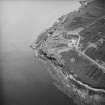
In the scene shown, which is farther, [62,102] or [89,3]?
[89,3]

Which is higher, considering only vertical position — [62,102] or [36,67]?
[36,67]

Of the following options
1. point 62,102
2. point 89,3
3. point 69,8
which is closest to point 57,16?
point 69,8

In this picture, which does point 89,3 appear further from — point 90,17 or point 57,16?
point 57,16

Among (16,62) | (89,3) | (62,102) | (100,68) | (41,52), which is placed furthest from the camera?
(89,3)

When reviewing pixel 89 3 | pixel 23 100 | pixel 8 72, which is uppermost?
pixel 89 3
